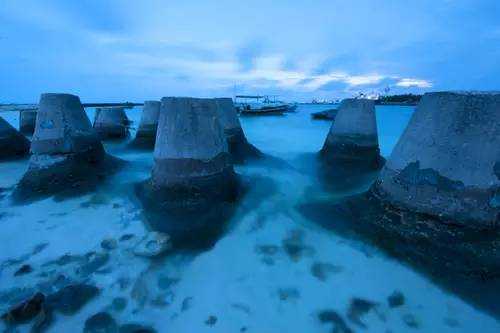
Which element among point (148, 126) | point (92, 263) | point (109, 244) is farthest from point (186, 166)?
point (148, 126)

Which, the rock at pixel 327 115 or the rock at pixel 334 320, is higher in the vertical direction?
the rock at pixel 327 115

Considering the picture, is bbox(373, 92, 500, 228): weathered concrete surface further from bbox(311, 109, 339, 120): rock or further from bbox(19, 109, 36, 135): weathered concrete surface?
bbox(311, 109, 339, 120): rock

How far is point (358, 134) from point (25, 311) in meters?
7.49

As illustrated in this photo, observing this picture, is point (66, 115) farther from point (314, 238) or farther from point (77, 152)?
point (314, 238)

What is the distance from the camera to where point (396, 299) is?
3068 millimetres

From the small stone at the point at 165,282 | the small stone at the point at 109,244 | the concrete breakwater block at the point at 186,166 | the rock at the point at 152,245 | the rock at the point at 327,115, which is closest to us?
the small stone at the point at 165,282

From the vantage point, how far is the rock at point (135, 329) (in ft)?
8.88

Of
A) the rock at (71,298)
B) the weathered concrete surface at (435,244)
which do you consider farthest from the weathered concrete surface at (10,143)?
the weathered concrete surface at (435,244)

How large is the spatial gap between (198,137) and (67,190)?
2.93 m

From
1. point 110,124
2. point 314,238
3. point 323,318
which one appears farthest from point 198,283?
point 110,124

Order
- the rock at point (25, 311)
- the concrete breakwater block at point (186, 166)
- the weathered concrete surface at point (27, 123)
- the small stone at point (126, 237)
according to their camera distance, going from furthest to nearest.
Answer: the weathered concrete surface at point (27, 123) < the concrete breakwater block at point (186, 166) < the small stone at point (126, 237) < the rock at point (25, 311)

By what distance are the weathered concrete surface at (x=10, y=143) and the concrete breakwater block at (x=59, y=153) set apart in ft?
11.6

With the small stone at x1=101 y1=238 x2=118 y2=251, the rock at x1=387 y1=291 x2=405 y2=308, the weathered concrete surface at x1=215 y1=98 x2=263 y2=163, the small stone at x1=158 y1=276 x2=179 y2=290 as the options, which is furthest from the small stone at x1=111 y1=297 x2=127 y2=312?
the weathered concrete surface at x1=215 y1=98 x2=263 y2=163

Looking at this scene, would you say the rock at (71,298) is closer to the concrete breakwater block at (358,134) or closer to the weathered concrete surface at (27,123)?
the concrete breakwater block at (358,134)
